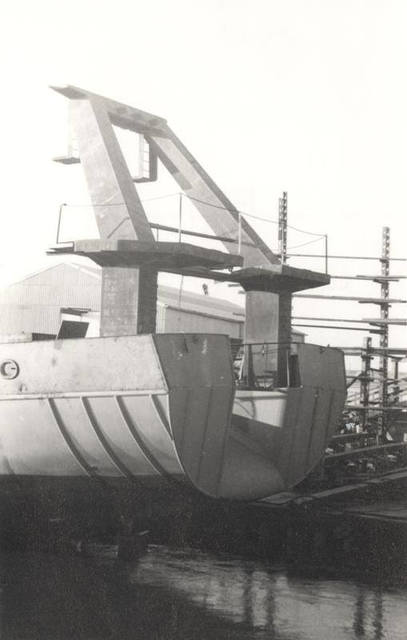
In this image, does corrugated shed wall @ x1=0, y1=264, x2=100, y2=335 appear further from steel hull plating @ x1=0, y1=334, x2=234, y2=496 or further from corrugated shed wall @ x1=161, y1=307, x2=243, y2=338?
steel hull plating @ x1=0, y1=334, x2=234, y2=496

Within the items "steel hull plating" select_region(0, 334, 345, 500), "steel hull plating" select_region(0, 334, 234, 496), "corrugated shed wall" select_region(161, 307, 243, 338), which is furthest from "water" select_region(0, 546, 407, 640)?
"corrugated shed wall" select_region(161, 307, 243, 338)

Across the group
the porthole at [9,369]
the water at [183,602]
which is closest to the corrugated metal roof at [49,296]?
the porthole at [9,369]

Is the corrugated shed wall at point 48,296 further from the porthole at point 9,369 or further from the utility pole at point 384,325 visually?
the porthole at point 9,369

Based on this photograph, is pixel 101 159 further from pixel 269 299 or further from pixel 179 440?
pixel 179 440

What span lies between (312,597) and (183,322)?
18793 mm

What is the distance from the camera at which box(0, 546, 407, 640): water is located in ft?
22.4

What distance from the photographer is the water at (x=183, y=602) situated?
22.4 ft

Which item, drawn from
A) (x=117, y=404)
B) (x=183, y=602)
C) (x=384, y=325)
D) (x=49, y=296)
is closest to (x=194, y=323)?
(x=49, y=296)

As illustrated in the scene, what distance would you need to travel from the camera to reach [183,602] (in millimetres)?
7777

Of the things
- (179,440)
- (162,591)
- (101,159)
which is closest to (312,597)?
(162,591)

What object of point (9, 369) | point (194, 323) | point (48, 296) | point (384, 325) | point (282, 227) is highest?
point (282, 227)

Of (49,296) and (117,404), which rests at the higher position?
(49,296)

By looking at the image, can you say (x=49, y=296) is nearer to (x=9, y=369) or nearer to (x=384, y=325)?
(x=384, y=325)

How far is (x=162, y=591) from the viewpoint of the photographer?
26.8 ft
